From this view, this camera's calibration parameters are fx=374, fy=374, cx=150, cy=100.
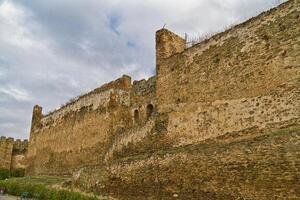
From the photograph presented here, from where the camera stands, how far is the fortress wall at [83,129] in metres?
20.0

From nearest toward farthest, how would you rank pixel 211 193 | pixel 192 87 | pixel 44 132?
pixel 211 193 → pixel 192 87 → pixel 44 132

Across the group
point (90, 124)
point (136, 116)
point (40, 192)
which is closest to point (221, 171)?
point (40, 192)

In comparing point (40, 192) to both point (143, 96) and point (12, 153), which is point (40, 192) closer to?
point (143, 96)

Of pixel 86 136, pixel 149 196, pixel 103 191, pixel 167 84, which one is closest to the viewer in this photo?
pixel 149 196

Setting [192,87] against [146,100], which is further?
[146,100]

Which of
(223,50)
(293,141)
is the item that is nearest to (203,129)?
(223,50)

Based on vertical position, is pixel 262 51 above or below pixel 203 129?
above

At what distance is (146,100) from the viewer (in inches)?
727

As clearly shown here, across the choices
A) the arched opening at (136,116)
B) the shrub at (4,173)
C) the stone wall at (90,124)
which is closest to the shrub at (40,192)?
the stone wall at (90,124)

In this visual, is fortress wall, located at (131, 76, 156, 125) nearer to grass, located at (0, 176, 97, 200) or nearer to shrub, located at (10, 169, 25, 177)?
grass, located at (0, 176, 97, 200)

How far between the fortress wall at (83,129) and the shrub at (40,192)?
402 cm

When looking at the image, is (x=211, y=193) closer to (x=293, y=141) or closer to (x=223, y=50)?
(x=293, y=141)

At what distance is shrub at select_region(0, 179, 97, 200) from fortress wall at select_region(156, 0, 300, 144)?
434cm

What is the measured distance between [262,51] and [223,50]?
1747 millimetres
